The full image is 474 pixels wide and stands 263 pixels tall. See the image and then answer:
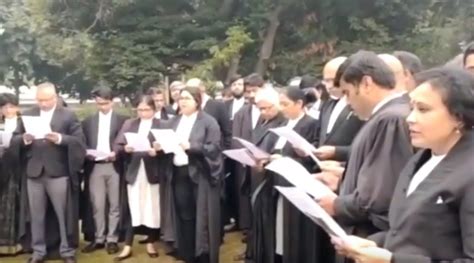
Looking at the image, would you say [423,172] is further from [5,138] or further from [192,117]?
[5,138]

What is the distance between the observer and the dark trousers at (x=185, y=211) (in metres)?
7.50

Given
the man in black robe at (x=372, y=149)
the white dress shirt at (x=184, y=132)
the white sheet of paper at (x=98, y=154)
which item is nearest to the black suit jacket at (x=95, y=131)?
the white sheet of paper at (x=98, y=154)

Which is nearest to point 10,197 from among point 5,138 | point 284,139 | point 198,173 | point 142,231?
point 5,138

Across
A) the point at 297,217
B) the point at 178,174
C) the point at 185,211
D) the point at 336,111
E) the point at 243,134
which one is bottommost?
the point at 185,211

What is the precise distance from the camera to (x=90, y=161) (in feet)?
26.1

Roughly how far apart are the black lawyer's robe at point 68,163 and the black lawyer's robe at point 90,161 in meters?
0.18

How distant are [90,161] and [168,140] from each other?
3.81 feet

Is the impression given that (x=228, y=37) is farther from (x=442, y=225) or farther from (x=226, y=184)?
(x=442, y=225)

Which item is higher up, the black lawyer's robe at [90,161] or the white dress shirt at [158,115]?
the white dress shirt at [158,115]

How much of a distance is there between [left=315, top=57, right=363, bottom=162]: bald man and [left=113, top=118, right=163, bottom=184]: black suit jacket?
2.67 meters

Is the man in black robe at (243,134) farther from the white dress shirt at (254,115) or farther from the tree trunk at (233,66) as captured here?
the tree trunk at (233,66)

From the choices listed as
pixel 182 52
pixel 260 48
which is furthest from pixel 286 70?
pixel 182 52

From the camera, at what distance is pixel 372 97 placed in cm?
354

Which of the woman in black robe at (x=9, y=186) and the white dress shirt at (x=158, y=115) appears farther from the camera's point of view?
the white dress shirt at (x=158, y=115)
